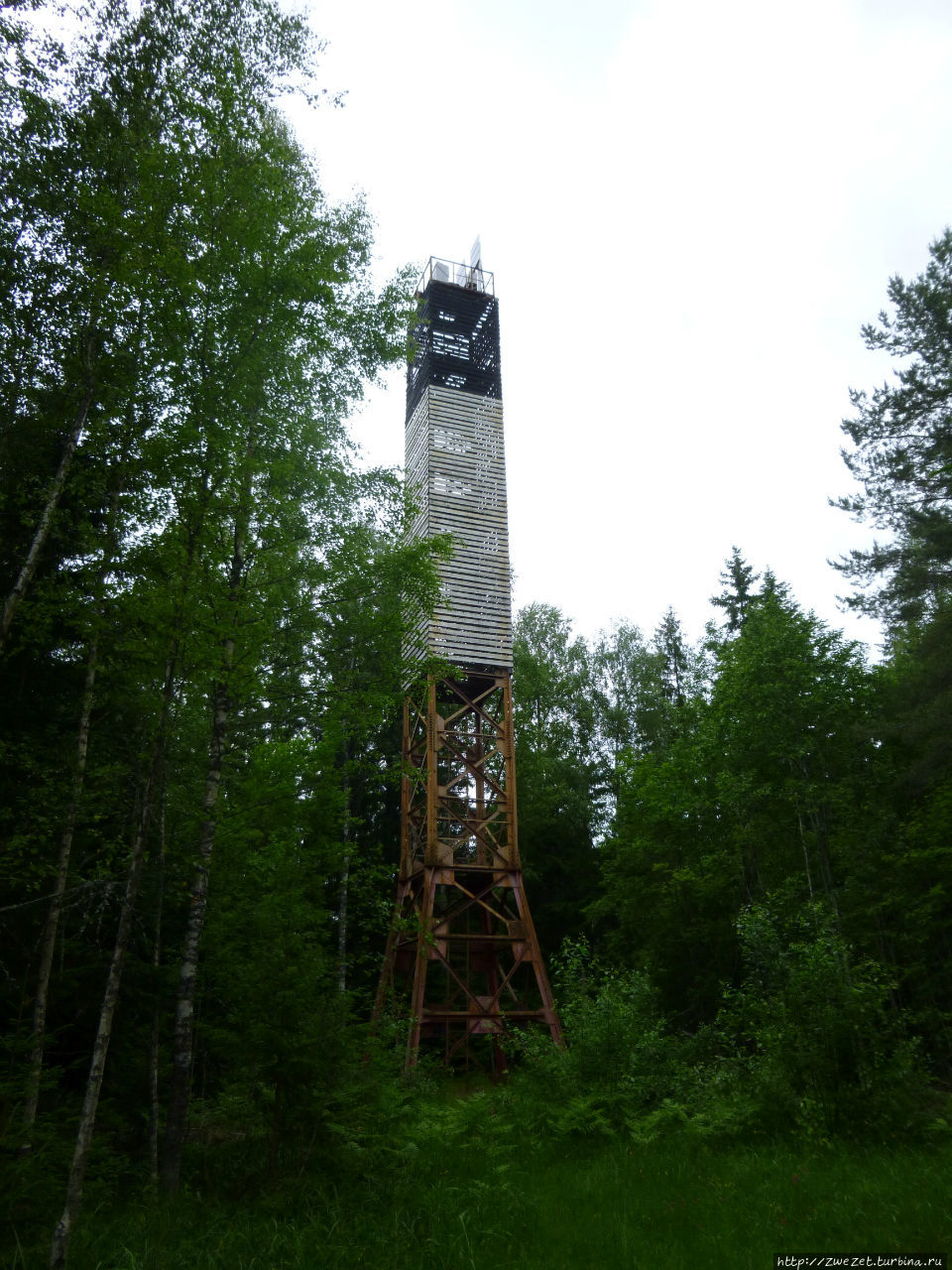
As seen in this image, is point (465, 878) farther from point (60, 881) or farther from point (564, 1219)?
point (564, 1219)

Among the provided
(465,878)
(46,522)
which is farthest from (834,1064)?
(465,878)

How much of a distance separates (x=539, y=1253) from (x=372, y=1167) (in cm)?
157

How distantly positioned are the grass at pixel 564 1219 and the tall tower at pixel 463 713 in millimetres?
8667

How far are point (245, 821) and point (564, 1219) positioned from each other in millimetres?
4781

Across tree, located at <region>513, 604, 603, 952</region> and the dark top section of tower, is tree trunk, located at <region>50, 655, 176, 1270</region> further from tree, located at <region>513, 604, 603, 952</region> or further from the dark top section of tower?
tree, located at <region>513, 604, 603, 952</region>

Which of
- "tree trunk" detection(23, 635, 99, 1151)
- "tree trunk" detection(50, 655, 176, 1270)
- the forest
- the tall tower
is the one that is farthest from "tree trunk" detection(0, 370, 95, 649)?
the tall tower

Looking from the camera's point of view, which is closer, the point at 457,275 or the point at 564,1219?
the point at 564,1219

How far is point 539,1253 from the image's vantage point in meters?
4.73

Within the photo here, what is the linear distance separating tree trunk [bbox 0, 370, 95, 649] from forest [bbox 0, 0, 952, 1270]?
55 mm

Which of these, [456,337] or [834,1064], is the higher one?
[456,337]

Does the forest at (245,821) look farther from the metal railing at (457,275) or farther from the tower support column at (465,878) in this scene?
the metal railing at (457,275)

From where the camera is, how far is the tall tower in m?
15.3

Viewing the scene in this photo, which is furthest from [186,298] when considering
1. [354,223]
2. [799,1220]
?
[799,1220]

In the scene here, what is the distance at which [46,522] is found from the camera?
23.1 ft
